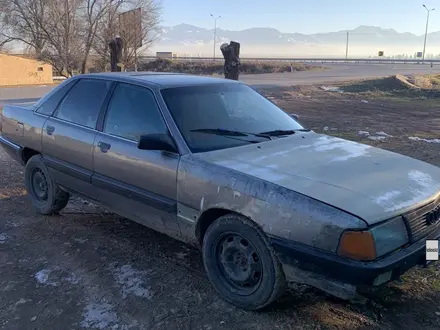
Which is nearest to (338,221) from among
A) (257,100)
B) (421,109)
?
(257,100)

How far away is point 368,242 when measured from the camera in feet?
8.87

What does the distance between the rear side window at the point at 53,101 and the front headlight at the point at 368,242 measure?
3.48 meters

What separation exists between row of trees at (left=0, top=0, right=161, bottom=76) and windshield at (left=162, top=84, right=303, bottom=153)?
131 ft

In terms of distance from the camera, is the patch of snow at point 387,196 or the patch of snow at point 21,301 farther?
the patch of snow at point 21,301

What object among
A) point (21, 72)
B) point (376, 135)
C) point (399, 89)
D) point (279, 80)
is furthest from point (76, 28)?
point (376, 135)

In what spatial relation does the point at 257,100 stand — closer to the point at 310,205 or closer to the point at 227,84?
the point at 227,84

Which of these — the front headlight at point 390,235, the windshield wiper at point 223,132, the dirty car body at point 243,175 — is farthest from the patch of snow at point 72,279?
the front headlight at point 390,235

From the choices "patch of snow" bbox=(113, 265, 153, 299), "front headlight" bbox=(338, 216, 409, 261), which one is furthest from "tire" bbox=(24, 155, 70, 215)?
"front headlight" bbox=(338, 216, 409, 261)

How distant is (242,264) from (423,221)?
1264 millimetres

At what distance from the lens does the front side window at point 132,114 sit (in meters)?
3.90

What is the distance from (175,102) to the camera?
392 cm

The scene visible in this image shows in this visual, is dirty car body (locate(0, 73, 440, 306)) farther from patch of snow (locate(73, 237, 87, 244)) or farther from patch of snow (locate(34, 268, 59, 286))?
patch of snow (locate(34, 268, 59, 286))

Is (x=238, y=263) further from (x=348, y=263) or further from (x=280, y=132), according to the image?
(x=280, y=132)

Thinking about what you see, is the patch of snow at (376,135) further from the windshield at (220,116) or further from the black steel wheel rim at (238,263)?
the black steel wheel rim at (238,263)
